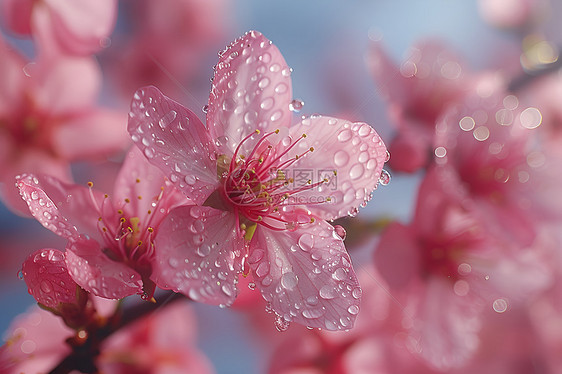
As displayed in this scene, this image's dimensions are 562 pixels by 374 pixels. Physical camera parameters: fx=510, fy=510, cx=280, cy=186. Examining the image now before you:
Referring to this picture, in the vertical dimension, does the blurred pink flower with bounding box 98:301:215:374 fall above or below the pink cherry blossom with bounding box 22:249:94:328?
below

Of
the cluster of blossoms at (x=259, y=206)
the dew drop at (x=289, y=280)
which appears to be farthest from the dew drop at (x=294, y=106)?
the dew drop at (x=289, y=280)

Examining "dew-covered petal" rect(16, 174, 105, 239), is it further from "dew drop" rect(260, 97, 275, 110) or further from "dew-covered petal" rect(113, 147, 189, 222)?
"dew drop" rect(260, 97, 275, 110)

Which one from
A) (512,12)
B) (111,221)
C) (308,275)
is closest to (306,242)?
(308,275)

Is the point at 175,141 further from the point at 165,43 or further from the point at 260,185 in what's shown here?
the point at 165,43

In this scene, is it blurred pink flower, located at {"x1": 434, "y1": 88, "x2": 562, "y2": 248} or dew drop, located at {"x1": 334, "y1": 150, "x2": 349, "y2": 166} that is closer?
dew drop, located at {"x1": 334, "y1": 150, "x2": 349, "y2": 166}

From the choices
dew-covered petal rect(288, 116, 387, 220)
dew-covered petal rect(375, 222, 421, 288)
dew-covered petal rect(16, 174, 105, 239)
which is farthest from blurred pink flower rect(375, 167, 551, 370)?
dew-covered petal rect(16, 174, 105, 239)

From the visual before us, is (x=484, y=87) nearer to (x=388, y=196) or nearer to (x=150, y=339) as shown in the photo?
(x=388, y=196)
